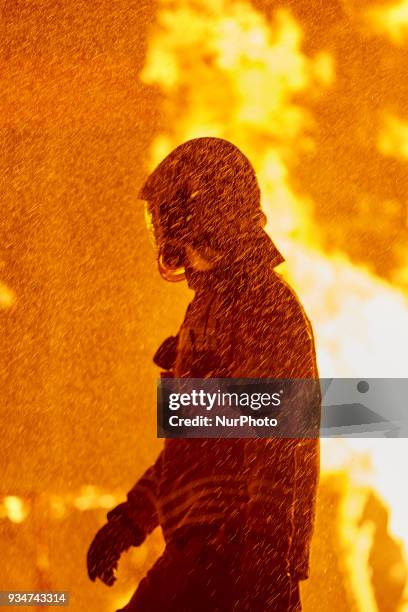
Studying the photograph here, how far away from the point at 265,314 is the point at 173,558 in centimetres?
54

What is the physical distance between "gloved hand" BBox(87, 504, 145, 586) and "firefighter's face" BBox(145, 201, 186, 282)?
53 cm

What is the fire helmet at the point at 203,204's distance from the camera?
1.62 m

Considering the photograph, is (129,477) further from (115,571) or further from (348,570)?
(348,570)

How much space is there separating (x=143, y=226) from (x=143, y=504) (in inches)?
24.1

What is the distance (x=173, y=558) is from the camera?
1.54 meters

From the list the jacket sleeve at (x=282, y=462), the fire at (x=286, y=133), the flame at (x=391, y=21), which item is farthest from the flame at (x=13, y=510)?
the flame at (x=391, y=21)

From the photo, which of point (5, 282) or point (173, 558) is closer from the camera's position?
point (173, 558)

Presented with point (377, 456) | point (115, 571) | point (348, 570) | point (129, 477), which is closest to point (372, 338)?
point (377, 456)

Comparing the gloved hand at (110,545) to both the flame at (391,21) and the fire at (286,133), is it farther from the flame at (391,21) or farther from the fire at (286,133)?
the flame at (391,21)

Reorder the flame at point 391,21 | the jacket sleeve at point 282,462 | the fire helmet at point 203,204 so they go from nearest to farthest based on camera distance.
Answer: the jacket sleeve at point 282,462 < the fire helmet at point 203,204 < the flame at point 391,21

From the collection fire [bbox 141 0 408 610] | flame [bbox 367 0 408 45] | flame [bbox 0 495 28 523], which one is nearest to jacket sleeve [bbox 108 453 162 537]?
flame [bbox 0 495 28 523]

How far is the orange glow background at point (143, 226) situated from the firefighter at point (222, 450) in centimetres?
5

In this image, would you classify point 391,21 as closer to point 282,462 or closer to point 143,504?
point 282,462

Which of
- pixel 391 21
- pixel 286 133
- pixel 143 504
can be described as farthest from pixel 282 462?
pixel 391 21
